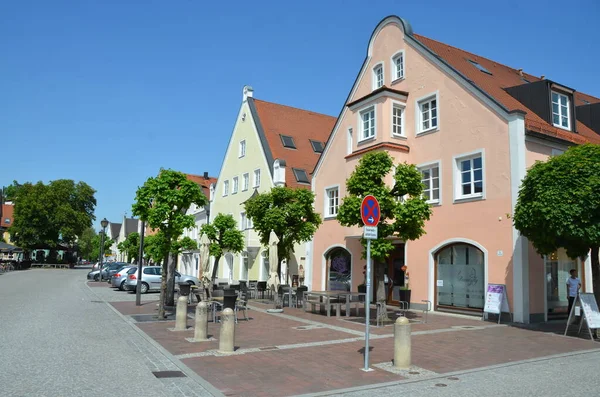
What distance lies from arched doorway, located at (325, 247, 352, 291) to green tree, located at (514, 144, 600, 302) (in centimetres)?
1054

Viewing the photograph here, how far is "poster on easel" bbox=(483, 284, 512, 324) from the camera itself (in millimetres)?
15164

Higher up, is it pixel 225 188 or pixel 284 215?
pixel 225 188

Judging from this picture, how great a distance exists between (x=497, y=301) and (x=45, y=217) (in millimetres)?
69190

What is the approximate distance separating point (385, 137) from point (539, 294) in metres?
8.07

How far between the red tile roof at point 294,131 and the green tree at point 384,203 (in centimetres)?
1645

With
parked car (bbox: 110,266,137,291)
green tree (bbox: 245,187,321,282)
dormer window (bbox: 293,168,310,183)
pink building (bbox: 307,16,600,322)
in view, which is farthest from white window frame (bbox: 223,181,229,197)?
green tree (bbox: 245,187,321,282)

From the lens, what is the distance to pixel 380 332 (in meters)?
12.8

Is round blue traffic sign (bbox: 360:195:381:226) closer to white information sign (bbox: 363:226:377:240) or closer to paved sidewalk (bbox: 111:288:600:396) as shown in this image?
white information sign (bbox: 363:226:377:240)

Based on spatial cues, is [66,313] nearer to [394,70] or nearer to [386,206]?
[386,206]

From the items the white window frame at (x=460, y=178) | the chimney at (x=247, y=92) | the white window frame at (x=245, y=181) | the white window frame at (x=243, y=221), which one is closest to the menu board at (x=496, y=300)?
the white window frame at (x=460, y=178)

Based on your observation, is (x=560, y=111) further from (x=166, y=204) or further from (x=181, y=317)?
(x=181, y=317)

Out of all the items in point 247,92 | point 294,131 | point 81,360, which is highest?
point 247,92

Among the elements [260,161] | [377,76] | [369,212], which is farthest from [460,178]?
[260,161]

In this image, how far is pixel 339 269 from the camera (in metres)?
23.7
